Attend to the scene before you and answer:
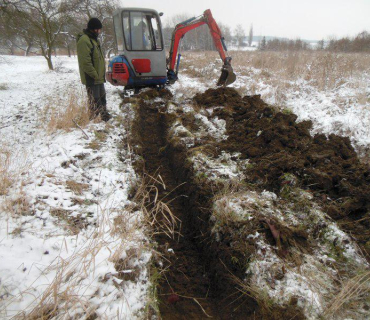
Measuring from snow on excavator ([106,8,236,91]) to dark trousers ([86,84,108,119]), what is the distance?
6.43 ft

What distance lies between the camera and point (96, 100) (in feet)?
16.8

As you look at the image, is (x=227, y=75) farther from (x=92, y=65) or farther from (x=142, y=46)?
(x=92, y=65)

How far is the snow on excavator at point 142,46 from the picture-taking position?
22.5ft

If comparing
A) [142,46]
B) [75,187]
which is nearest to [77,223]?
[75,187]

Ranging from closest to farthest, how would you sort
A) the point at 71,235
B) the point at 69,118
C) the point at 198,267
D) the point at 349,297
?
the point at 349,297, the point at 71,235, the point at 198,267, the point at 69,118

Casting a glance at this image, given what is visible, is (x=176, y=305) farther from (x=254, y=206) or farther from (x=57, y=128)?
(x=57, y=128)

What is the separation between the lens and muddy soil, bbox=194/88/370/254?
2.49 metres

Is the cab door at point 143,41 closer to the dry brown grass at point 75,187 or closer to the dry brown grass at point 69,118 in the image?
the dry brown grass at point 69,118

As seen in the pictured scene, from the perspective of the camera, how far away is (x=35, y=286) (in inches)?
66.6

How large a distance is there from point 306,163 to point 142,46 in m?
6.10

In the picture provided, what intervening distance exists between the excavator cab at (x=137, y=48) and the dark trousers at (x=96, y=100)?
1956 millimetres

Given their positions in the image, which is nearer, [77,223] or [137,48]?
[77,223]

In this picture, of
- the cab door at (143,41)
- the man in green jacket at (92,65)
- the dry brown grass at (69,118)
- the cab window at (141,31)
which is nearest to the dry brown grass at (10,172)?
the dry brown grass at (69,118)

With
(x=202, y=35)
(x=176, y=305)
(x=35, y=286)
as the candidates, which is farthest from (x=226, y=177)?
(x=202, y=35)
